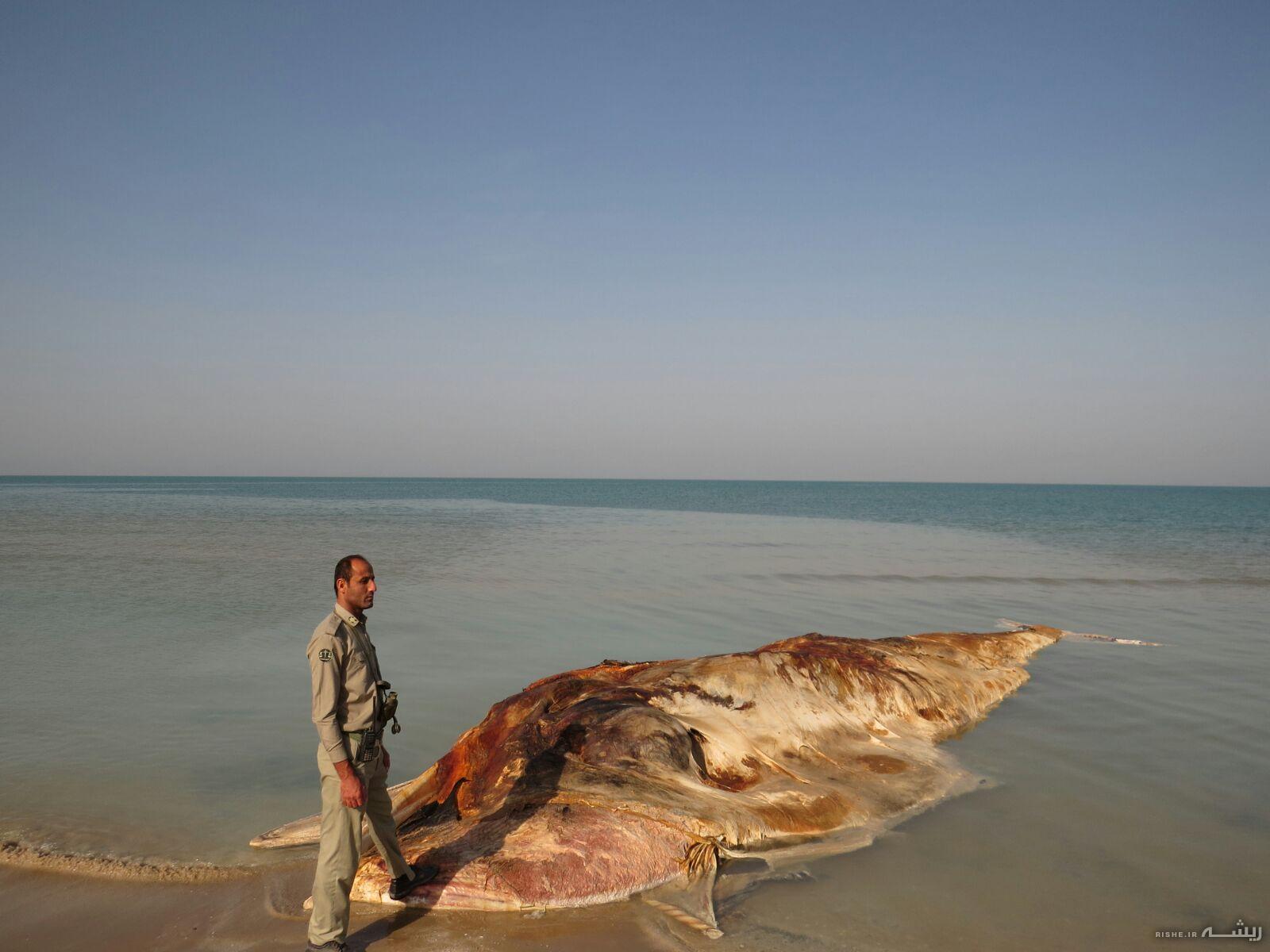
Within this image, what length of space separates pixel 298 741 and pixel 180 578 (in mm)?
10935

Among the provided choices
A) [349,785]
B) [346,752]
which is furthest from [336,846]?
[346,752]

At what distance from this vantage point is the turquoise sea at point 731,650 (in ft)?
13.8

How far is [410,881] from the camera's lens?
13.0 feet

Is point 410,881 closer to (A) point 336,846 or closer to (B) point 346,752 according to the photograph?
(A) point 336,846

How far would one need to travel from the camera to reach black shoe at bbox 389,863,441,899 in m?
3.93

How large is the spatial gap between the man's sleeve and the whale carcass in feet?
2.93

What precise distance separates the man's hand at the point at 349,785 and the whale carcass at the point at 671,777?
2.19ft

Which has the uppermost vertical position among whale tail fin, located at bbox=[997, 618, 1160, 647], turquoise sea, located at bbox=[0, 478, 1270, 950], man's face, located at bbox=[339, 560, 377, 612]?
man's face, located at bbox=[339, 560, 377, 612]

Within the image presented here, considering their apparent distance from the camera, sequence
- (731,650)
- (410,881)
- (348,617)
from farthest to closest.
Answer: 1. (731,650)
2. (410,881)
3. (348,617)

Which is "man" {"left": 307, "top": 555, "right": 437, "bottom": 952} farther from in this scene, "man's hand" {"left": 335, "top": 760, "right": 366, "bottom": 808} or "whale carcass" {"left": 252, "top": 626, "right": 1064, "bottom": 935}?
"whale carcass" {"left": 252, "top": 626, "right": 1064, "bottom": 935}

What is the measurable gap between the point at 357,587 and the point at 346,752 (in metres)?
0.75

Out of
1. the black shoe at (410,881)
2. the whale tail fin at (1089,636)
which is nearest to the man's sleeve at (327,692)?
the black shoe at (410,881)

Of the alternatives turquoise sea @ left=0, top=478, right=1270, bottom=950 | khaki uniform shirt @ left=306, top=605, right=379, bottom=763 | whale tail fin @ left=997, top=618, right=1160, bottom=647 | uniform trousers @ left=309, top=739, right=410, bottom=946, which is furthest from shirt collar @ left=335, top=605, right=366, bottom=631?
whale tail fin @ left=997, top=618, right=1160, bottom=647

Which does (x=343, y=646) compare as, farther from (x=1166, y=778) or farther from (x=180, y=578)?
(x=180, y=578)
